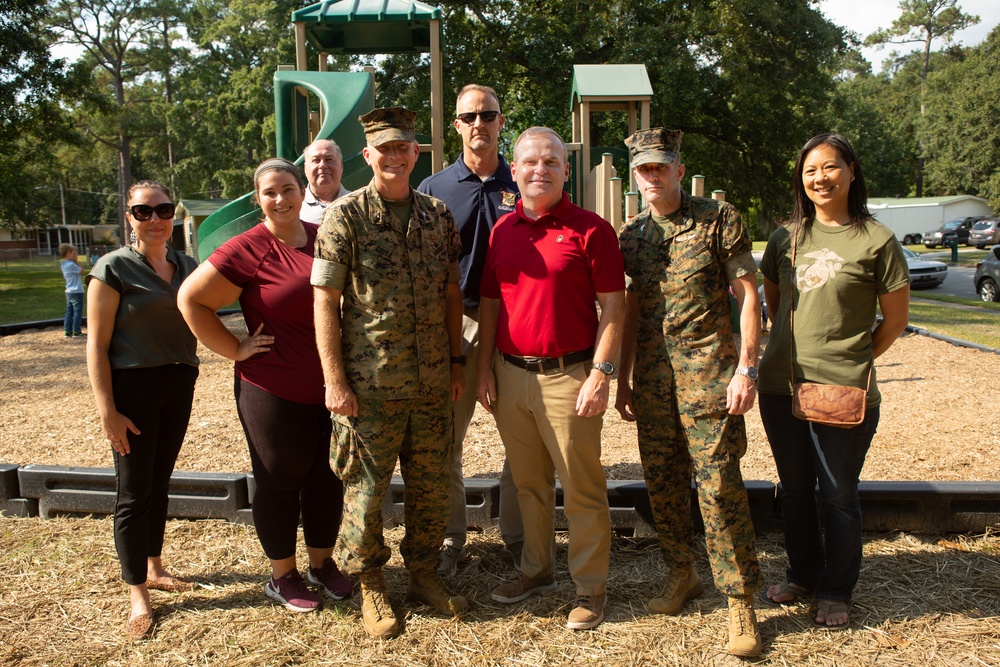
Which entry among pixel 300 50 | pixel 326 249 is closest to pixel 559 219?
pixel 326 249

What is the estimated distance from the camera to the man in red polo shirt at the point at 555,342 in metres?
2.77

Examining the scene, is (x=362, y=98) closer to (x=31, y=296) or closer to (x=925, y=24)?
(x=31, y=296)

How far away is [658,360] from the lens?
2836 mm

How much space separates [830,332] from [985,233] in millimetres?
36783

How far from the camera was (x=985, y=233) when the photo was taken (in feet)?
108

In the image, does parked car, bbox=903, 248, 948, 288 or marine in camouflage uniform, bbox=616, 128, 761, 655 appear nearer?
marine in camouflage uniform, bbox=616, 128, 761, 655

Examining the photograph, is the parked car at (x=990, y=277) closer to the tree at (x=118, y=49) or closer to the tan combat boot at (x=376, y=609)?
the tan combat boot at (x=376, y=609)

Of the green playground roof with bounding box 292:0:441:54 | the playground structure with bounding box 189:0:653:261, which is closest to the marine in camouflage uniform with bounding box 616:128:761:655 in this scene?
the playground structure with bounding box 189:0:653:261

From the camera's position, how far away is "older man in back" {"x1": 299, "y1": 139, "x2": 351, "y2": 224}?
143 inches

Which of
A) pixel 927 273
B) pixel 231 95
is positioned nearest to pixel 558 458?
pixel 927 273

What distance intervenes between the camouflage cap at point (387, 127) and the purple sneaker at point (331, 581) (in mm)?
1829

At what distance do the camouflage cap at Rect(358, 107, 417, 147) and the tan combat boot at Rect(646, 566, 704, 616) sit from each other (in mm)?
2036

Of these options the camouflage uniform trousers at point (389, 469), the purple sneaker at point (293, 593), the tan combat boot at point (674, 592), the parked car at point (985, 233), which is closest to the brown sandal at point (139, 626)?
the purple sneaker at point (293, 593)

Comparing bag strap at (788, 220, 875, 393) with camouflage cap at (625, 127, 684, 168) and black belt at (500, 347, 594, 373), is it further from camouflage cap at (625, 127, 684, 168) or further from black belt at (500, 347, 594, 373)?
black belt at (500, 347, 594, 373)
